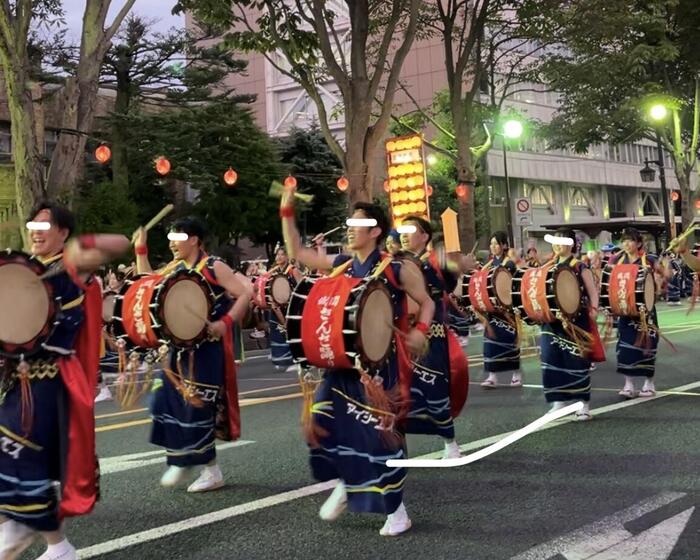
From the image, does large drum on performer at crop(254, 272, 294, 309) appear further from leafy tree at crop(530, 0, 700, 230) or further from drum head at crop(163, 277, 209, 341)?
leafy tree at crop(530, 0, 700, 230)

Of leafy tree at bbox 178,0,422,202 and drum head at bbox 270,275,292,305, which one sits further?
leafy tree at bbox 178,0,422,202

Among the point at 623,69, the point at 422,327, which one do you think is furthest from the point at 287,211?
the point at 623,69

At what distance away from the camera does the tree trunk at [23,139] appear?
11.3 meters

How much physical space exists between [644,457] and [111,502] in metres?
3.57

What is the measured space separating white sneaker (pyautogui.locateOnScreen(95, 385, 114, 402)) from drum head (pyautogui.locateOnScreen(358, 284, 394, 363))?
249 inches

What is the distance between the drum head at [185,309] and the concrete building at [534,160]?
113 feet

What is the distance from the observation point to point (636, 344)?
8305 mm

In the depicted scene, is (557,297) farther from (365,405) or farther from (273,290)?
(273,290)

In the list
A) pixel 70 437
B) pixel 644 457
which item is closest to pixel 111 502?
pixel 70 437

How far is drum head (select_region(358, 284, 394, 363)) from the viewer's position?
412 cm

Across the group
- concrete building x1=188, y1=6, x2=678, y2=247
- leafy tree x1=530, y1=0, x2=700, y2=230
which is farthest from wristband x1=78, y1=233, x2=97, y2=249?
concrete building x1=188, y1=6, x2=678, y2=247

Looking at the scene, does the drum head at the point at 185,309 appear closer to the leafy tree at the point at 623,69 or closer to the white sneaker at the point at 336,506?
the white sneaker at the point at 336,506

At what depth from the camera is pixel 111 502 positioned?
4.91 meters

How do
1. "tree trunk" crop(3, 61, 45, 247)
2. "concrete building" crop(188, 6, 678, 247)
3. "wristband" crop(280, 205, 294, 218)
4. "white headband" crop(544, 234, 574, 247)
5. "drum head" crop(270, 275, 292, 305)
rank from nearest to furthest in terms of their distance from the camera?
"wristband" crop(280, 205, 294, 218)
"white headband" crop(544, 234, 574, 247)
"tree trunk" crop(3, 61, 45, 247)
"drum head" crop(270, 275, 292, 305)
"concrete building" crop(188, 6, 678, 247)
